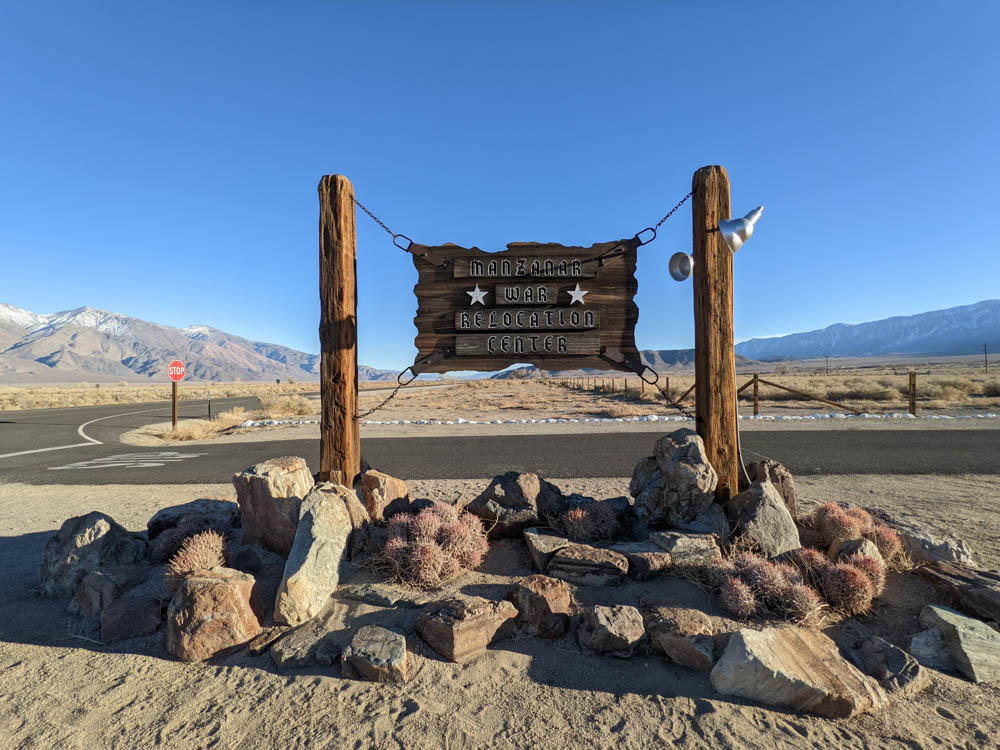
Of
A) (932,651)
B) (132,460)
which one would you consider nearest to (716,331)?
(932,651)

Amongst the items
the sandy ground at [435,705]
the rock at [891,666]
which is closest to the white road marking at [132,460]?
the sandy ground at [435,705]

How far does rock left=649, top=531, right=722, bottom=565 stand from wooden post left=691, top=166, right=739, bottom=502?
106cm

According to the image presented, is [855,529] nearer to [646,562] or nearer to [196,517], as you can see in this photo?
[646,562]

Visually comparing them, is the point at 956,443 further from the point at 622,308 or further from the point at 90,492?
the point at 90,492

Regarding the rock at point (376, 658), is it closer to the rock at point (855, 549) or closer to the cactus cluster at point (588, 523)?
the cactus cluster at point (588, 523)

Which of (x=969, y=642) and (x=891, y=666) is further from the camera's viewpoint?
(x=969, y=642)

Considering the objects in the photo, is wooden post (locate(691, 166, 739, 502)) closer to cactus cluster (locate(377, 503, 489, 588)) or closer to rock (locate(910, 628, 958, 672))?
rock (locate(910, 628, 958, 672))

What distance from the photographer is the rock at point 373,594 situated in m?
3.71

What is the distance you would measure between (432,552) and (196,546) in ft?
6.69

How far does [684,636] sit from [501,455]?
8376mm

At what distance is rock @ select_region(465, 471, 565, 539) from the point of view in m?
4.89

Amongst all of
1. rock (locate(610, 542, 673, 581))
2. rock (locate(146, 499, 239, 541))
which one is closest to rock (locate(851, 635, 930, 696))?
rock (locate(610, 542, 673, 581))

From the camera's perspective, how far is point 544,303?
5617 millimetres

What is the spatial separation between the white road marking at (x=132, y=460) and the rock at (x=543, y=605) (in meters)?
11.1
